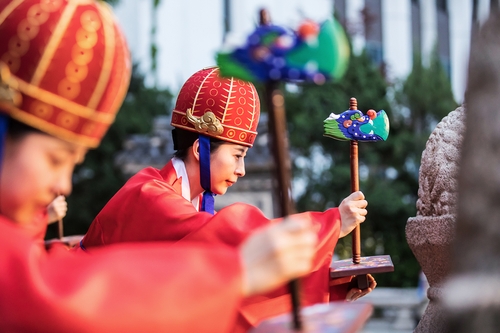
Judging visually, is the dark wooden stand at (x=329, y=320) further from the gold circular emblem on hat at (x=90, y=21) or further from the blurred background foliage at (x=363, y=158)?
the blurred background foliage at (x=363, y=158)

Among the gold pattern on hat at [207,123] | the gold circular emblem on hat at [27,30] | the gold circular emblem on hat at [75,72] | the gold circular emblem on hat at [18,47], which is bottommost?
the gold pattern on hat at [207,123]

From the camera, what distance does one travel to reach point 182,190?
165 inches

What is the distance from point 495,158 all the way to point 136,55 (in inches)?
780

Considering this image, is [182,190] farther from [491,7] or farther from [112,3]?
[112,3]

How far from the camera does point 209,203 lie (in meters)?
4.23

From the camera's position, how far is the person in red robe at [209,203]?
11.4 feet

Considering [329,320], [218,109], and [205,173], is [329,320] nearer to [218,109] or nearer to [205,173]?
[205,173]

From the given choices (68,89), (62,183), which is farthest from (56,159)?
(68,89)

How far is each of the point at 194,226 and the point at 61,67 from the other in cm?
148

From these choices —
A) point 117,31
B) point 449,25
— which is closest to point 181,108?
point 117,31

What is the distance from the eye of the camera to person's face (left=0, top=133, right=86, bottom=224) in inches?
83.4

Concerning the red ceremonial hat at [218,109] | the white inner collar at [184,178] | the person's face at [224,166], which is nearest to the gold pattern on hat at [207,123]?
the red ceremonial hat at [218,109]

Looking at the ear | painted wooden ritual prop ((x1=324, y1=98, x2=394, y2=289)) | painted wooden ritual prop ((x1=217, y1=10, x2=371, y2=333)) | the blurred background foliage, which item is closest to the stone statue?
painted wooden ritual prop ((x1=324, y1=98, x2=394, y2=289))

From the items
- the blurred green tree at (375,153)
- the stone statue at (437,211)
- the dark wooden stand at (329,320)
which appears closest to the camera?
the dark wooden stand at (329,320)
